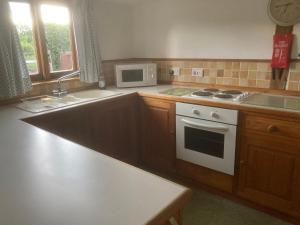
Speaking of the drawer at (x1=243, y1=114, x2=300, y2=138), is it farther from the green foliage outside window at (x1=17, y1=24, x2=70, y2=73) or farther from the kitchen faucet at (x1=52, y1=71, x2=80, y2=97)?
the green foliage outside window at (x1=17, y1=24, x2=70, y2=73)

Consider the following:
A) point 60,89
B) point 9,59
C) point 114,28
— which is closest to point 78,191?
point 9,59

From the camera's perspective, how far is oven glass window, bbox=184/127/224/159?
205 cm

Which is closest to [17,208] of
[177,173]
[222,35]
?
[177,173]

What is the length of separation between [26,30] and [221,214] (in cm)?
235

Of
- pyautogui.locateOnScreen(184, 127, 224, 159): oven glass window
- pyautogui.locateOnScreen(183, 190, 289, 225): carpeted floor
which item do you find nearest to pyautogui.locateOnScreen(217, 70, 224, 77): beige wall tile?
pyautogui.locateOnScreen(184, 127, 224, 159): oven glass window

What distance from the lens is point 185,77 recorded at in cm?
277

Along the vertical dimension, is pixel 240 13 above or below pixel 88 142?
above

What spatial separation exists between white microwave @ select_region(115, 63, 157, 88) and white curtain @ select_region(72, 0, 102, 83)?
0.25 meters

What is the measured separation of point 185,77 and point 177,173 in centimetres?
106

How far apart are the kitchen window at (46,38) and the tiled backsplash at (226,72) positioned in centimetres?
47

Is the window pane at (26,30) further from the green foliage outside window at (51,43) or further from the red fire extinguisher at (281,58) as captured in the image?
the red fire extinguisher at (281,58)

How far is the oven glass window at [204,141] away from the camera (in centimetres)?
205

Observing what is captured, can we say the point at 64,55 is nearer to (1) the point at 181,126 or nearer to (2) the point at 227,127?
(1) the point at 181,126

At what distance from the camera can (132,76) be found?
274 cm
